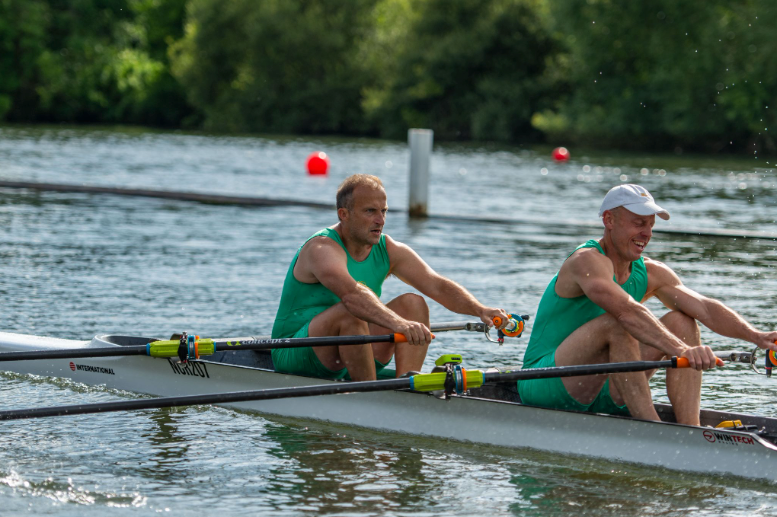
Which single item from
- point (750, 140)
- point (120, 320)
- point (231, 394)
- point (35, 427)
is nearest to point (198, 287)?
point (120, 320)

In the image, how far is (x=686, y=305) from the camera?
19.0ft

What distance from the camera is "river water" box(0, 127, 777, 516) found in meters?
5.30

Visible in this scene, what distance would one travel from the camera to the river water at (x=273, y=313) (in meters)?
5.30

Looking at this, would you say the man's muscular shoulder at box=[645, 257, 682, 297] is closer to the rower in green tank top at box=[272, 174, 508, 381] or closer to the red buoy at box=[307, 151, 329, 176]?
the rower in green tank top at box=[272, 174, 508, 381]

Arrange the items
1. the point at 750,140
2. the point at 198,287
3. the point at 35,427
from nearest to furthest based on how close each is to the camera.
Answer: the point at 35,427, the point at 198,287, the point at 750,140

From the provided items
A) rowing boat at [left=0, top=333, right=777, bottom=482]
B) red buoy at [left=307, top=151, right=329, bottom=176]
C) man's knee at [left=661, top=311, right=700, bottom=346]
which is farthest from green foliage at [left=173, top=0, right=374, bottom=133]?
man's knee at [left=661, top=311, right=700, bottom=346]

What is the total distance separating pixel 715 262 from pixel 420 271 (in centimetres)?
817

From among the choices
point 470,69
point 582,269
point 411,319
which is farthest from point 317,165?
point 470,69

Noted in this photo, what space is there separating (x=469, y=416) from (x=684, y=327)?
50.2 inches

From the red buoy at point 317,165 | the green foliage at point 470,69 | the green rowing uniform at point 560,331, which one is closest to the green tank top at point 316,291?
the green rowing uniform at point 560,331

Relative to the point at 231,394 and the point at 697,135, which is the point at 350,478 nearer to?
the point at 231,394

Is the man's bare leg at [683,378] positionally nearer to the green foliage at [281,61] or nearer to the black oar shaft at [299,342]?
the black oar shaft at [299,342]

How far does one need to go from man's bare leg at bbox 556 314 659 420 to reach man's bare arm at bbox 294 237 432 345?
792 mm

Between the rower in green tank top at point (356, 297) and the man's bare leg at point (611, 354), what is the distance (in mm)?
806
